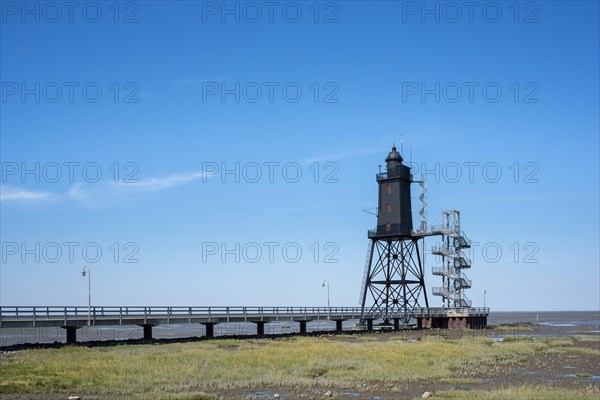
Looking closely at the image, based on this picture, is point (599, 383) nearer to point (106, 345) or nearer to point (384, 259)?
point (106, 345)

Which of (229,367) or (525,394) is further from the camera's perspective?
(229,367)

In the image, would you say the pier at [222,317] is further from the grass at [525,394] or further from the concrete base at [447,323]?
the grass at [525,394]

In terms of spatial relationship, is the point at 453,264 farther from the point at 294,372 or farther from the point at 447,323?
the point at 294,372

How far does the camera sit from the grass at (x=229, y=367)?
2742 cm

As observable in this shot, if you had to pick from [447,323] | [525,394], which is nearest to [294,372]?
[525,394]

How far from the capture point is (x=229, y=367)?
3325cm

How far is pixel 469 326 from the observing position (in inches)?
3113

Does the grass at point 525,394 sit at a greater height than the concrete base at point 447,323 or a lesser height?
greater

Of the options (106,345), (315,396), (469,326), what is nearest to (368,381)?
(315,396)

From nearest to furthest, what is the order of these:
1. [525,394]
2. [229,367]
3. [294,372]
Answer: [525,394] → [294,372] → [229,367]

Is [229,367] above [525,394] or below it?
below

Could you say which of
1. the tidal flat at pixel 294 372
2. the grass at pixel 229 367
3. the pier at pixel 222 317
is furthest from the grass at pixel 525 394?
the pier at pixel 222 317

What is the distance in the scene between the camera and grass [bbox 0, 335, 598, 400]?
2742 centimetres

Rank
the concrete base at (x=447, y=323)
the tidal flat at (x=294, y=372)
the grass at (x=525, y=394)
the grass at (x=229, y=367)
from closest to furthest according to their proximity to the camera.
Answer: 1. the grass at (x=525, y=394)
2. the tidal flat at (x=294, y=372)
3. the grass at (x=229, y=367)
4. the concrete base at (x=447, y=323)
